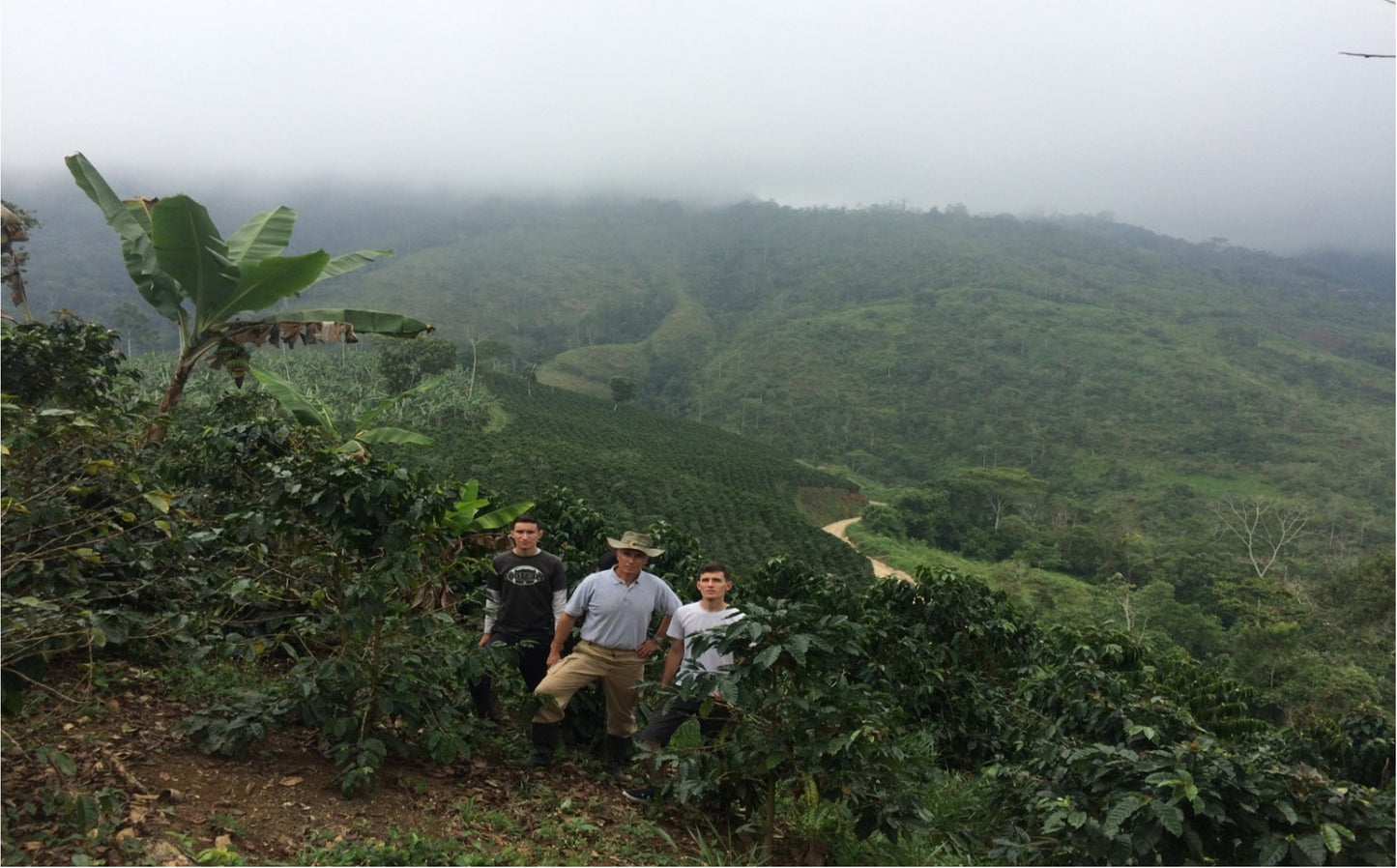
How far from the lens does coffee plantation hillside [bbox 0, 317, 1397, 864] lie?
9.50 feet

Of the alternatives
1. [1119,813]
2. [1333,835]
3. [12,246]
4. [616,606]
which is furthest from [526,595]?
[12,246]

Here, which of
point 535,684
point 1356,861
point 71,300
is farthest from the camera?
point 71,300

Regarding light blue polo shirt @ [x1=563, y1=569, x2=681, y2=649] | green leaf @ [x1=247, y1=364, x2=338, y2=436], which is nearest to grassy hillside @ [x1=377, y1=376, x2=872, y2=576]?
green leaf @ [x1=247, y1=364, x2=338, y2=436]

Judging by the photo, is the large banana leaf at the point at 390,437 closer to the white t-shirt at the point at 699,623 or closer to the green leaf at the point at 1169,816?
the white t-shirt at the point at 699,623

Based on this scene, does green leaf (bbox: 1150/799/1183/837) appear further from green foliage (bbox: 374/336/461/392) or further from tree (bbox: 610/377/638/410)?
tree (bbox: 610/377/638/410)

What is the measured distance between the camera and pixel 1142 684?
4652mm

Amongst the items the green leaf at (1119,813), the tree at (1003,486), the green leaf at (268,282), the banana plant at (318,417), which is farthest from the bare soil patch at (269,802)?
the tree at (1003,486)

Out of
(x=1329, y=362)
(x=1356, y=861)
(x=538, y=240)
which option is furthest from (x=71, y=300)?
(x=1329, y=362)

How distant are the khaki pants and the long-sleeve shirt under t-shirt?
0.82 feet

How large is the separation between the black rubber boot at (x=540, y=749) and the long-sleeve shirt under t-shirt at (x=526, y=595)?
42 centimetres

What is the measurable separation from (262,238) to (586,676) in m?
5.21

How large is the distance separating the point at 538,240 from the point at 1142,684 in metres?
123

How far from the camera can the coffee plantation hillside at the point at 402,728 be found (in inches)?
114

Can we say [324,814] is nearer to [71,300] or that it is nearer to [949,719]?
[949,719]
